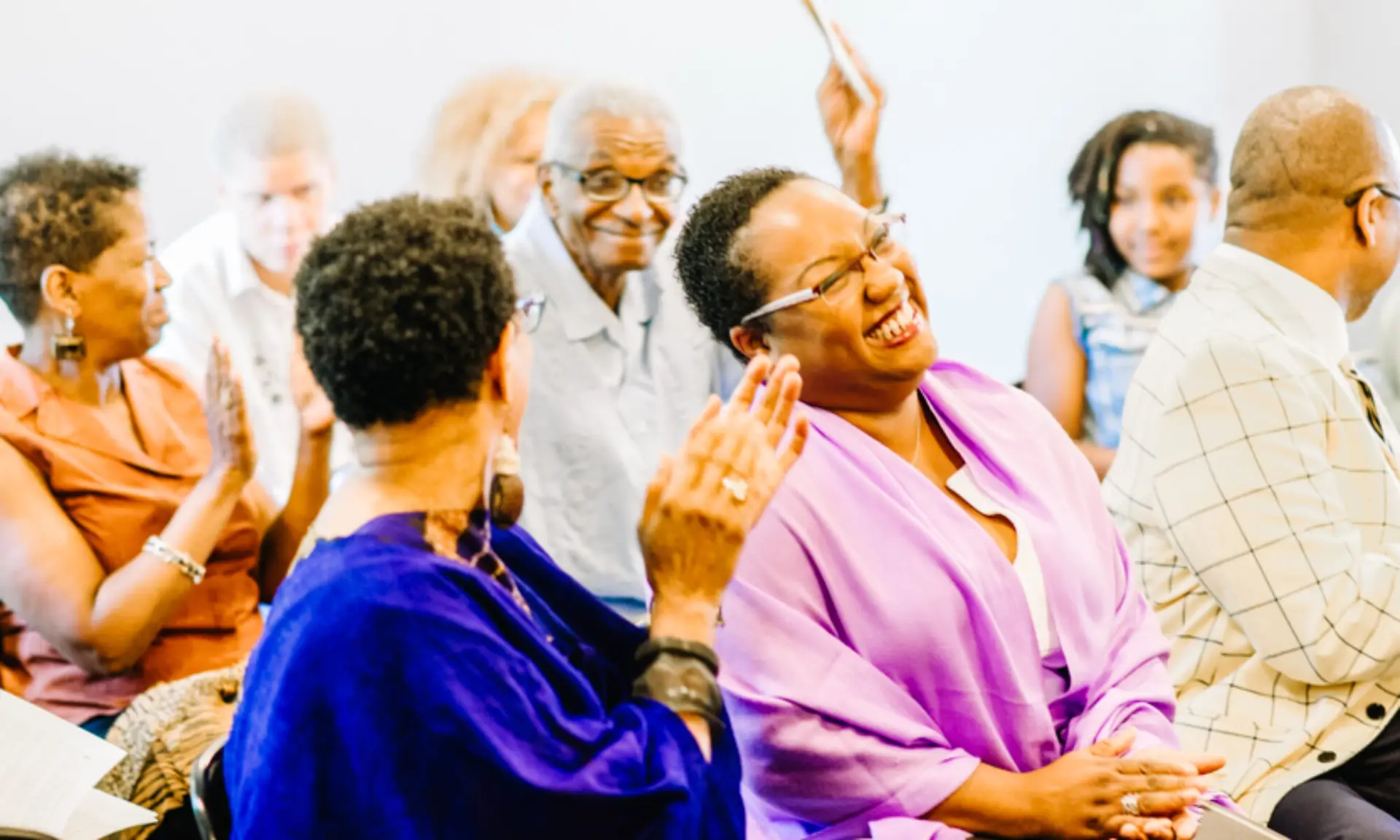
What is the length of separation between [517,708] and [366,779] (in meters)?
0.14

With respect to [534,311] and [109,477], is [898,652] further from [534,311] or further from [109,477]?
[109,477]

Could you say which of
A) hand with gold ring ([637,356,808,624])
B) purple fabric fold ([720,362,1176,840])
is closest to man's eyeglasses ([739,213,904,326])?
purple fabric fold ([720,362,1176,840])

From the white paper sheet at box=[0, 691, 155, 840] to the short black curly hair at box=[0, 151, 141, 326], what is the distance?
3.13 ft

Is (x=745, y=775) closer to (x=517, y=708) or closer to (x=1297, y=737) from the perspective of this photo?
(x=517, y=708)

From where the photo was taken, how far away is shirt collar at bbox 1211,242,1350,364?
6.91 feet

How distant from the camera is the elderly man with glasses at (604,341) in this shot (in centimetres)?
271

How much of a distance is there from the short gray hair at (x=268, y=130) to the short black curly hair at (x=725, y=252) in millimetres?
1516

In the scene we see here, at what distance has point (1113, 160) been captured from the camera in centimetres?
344

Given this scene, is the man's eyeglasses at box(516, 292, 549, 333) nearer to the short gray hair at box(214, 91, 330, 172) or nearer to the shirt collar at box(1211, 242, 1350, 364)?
the short gray hair at box(214, 91, 330, 172)

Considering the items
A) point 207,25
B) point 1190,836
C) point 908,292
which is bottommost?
point 1190,836

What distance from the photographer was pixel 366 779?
1.23 meters

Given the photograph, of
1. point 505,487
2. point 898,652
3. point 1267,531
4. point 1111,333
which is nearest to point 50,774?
point 505,487

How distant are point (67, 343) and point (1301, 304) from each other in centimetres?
194

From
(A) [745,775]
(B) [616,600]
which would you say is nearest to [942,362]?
(A) [745,775]
